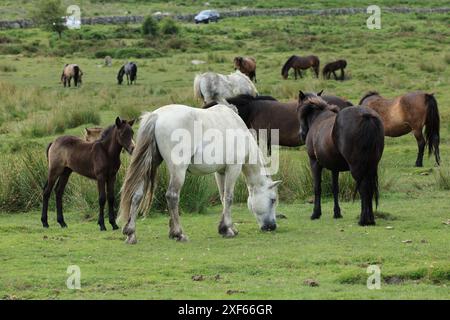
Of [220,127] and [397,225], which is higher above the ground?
[220,127]

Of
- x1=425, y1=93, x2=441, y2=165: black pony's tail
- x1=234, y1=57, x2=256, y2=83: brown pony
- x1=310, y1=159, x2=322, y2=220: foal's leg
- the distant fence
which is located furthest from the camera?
the distant fence

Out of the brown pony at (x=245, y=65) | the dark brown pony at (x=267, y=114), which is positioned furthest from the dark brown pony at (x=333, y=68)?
the dark brown pony at (x=267, y=114)

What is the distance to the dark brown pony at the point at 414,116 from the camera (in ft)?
61.4

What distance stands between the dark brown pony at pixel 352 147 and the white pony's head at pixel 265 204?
1046mm

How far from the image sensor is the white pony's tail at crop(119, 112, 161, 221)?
10.9m

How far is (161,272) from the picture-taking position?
9.14 m

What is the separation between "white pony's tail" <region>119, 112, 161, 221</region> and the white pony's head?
1.63m

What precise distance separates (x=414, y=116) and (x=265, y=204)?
8388 millimetres

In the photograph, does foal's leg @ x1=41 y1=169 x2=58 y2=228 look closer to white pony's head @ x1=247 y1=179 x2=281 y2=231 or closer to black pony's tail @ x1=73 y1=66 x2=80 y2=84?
white pony's head @ x1=247 y1=179 x2=281 y2=231

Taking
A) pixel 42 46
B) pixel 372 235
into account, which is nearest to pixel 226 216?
pixel 372 235

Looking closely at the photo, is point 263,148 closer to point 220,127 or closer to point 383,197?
point 383,197

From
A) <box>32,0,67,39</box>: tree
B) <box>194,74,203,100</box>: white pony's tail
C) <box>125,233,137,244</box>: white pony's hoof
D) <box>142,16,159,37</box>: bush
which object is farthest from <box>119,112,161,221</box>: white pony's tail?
<box>32,0,67,39</box>: tree

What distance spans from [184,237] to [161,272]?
6.76ft

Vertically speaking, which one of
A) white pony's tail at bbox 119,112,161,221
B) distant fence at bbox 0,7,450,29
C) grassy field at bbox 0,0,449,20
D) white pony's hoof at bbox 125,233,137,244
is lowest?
distant fence at bbox 0,7,450,29
